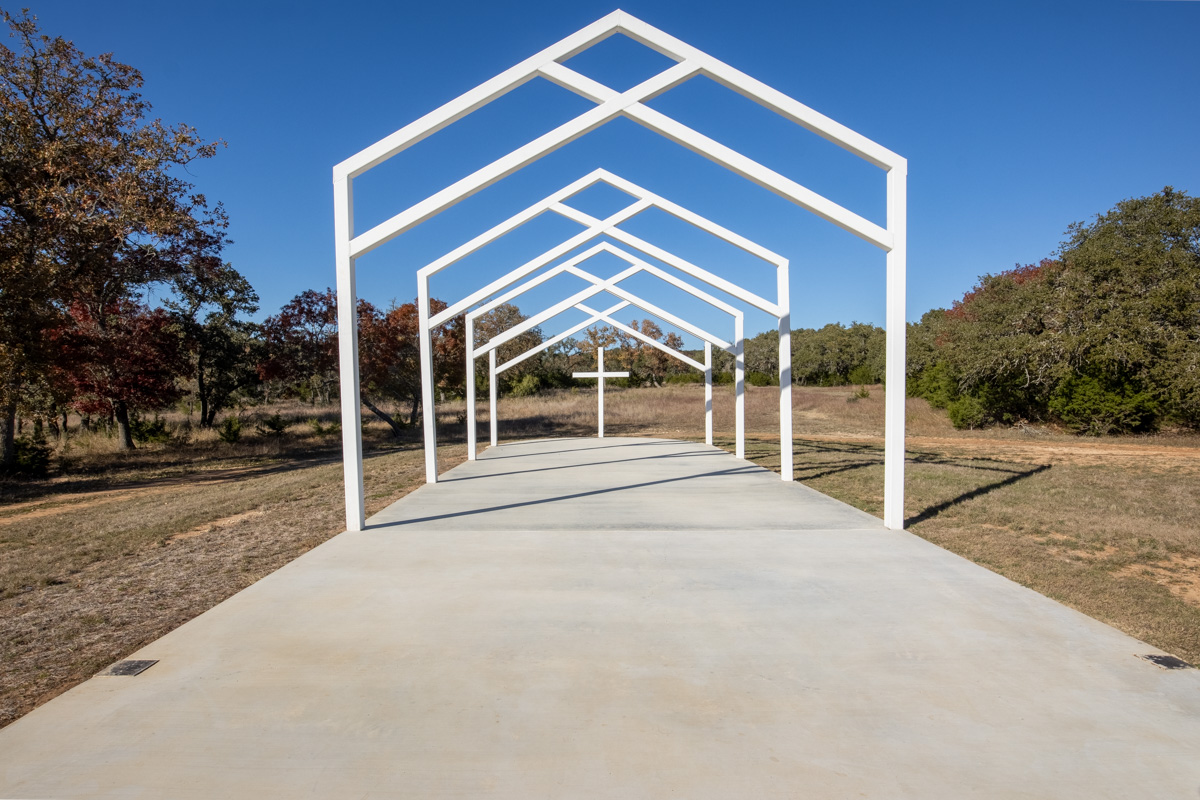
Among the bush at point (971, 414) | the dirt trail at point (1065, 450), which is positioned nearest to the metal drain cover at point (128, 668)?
the dirt trail at point (1065, 450)

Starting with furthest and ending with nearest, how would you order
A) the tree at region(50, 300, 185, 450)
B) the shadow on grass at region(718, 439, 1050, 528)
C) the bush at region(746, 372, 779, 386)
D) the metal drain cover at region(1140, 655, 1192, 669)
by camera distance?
the bush at region(746, 372, 779, 386) < the tree at region(50, 300, 185, 450) < the shadow on grass at region(718, 439, 1050, 528) < the metal drain cover at region(1140, 655, 1192, 669)

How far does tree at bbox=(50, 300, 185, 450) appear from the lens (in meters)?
16.9

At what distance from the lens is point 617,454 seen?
49.1 ft

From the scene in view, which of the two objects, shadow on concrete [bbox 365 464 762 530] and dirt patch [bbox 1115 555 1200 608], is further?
shadow on concrete [bbox 365 464 762 530]

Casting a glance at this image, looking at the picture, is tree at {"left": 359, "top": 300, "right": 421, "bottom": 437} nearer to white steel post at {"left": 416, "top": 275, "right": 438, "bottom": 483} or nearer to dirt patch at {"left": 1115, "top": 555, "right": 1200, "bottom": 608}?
white steel post at {"left": 416, "top": 275, "right": 438, "bottom": 483}

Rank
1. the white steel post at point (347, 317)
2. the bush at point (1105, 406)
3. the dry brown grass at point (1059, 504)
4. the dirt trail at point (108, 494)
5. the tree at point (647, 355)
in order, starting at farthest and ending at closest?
the tree at point (647, 355)
the bush at point (1105, 406)
the dirt trail at point (108, 494)
the white steel post at point (347, 317)
the dry brown grass at point (1059, 504)

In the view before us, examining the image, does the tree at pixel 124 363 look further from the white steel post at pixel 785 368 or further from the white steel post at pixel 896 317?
the white steel post at pixel 896 317

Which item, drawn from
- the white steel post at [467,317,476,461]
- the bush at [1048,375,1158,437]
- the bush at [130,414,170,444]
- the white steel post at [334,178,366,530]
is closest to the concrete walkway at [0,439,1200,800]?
the white steel post at [334,178,366,530]

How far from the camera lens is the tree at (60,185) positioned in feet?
39.1

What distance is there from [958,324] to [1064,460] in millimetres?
12436

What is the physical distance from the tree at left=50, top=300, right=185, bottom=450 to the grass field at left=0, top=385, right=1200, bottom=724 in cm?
147

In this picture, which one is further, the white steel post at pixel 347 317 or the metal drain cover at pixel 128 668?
the white steel post at pixel 347 317

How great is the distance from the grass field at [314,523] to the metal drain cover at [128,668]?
19 centimetres

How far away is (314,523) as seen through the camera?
26.1 feet
